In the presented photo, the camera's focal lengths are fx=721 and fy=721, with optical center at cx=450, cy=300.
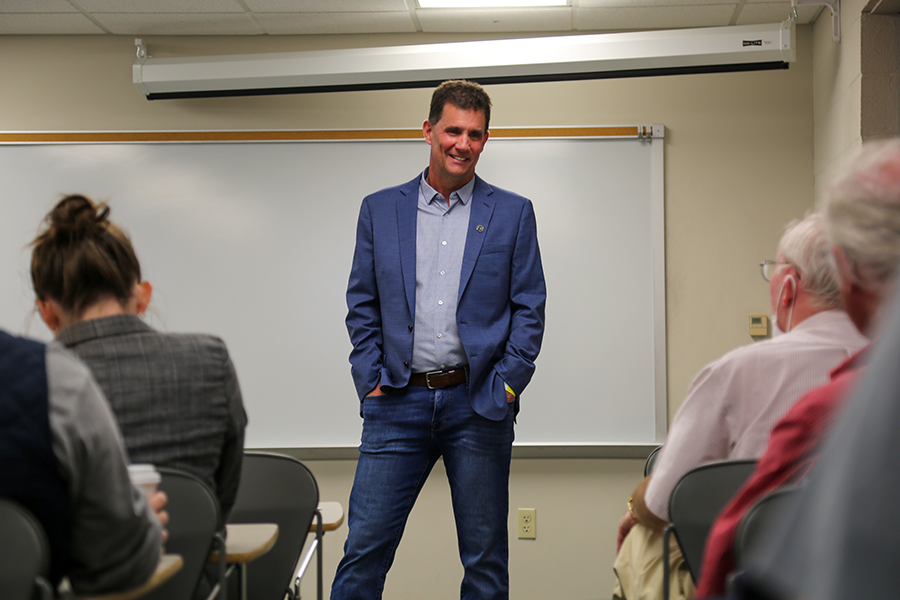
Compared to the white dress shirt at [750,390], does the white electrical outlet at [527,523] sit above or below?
below

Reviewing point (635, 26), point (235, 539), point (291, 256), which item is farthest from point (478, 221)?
point (635, 26)

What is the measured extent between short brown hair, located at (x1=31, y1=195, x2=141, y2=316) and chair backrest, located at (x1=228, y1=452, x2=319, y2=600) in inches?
24.1

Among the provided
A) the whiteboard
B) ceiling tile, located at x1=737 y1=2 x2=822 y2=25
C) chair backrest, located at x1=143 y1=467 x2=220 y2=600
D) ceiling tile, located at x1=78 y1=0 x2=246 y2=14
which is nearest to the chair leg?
chair backrest, located at x1=143 y1=467 x2=220 y2=600

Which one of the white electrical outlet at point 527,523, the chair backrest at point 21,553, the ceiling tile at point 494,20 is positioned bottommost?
the white electrical outlet at point 527,523

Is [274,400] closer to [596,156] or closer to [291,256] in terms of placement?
[291,256]

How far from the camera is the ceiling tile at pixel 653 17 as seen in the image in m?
3.12

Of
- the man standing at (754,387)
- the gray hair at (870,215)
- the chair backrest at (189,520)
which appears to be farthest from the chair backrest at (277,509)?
the gray hair at (870,215)

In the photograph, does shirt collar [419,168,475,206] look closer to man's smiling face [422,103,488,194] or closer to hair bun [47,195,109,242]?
man's smiling face [422,103,488,194]

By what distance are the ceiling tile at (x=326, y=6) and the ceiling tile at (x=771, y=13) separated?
1481mm

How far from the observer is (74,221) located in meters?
1.22

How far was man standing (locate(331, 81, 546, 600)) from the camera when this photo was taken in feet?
6.55

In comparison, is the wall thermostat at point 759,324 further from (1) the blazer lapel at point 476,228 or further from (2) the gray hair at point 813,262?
(2) the gray hair at point 813,262

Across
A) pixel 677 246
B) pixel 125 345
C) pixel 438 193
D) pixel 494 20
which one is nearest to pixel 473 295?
pixel 438 193

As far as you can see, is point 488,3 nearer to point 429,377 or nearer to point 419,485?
point 429,377
